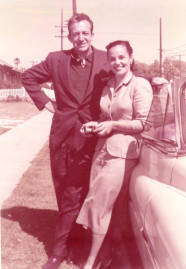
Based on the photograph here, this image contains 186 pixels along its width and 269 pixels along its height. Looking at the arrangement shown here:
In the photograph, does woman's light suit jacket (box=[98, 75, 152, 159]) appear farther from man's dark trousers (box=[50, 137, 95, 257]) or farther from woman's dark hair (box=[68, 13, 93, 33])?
woman's dark hair (box=[68, 13, 93, 33])

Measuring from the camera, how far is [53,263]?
381 centimetres

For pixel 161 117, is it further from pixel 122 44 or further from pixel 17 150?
pixel 17 150

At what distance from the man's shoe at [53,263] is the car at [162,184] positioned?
989 mm

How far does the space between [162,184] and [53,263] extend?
1.60 m

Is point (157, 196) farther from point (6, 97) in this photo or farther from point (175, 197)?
point (6, 97)

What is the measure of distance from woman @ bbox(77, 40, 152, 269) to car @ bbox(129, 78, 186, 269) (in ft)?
0.34

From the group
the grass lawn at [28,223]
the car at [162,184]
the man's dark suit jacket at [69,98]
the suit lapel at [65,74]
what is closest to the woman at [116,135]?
the car at [162,184]

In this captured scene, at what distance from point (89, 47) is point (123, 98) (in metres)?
0.83

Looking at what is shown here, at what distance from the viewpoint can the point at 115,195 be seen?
324 centimetres

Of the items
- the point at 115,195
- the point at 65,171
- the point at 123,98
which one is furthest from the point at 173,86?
the point at 65,171

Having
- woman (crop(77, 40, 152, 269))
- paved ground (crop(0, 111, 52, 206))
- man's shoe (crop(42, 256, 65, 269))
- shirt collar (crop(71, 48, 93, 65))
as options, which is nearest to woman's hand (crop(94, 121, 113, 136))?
woman (crop(77, 40, 152, 269))

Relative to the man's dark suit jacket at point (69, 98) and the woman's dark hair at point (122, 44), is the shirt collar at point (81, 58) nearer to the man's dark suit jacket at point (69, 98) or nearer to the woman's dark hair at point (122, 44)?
the man's dark suit jacket at point (69, 98)

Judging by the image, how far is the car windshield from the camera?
2.86 meters

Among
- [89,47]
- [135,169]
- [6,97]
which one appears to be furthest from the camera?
[6,97]
